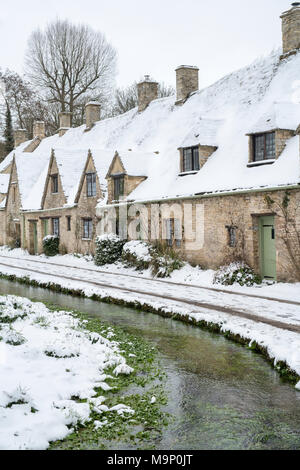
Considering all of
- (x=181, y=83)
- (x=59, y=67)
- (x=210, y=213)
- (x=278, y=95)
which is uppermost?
(x=59, y=67)

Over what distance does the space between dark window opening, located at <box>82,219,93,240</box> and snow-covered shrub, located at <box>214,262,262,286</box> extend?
38.0 feet

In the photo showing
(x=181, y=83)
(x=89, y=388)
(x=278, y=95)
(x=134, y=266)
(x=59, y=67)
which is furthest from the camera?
(x=59, y=67)

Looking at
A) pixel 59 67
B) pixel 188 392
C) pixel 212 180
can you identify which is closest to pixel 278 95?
pixel 212 180

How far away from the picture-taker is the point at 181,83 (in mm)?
27734

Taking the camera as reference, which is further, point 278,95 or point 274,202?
point 278,95

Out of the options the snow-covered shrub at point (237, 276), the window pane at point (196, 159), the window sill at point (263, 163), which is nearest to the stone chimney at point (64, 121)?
the window pane at point (196, 159)

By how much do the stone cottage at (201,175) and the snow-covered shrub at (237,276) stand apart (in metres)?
0.42

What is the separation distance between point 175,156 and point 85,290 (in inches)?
413

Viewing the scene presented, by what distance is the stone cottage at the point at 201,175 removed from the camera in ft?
55.5

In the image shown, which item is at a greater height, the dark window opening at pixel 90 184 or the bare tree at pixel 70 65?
the bare tree at pixel 70 65

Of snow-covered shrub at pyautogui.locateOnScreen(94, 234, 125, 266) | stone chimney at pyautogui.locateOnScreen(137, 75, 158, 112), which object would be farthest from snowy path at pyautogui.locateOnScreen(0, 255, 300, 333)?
stone chimney at pyautogui.locateOnScreen(137, 75, 158, 112)

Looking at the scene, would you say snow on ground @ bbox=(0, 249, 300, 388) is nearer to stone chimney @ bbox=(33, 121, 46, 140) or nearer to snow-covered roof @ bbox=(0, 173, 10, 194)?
snow-covered roof @ bbox=(0, 173, 10, 194)

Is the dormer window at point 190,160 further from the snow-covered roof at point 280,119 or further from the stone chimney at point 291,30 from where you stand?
the stone chimney at point 291,30
